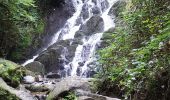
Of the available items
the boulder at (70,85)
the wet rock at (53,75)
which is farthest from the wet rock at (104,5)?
the boulder at (70,85)

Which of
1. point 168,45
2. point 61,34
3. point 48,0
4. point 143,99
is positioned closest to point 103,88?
point 143,99

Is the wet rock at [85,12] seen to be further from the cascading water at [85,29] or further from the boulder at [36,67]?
the boulder at [36,67]

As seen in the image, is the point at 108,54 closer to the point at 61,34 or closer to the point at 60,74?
the point at 60,74

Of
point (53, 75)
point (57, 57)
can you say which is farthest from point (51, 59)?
point (53, 75)

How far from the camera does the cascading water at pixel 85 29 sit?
1519 cm

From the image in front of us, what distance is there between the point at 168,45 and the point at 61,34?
15.7 meters

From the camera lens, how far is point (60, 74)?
14.9 meters

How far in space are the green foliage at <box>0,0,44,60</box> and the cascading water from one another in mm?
1059

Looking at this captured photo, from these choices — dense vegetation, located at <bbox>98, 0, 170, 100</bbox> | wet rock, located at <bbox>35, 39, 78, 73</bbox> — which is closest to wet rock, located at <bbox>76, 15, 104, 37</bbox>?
wet rock, located at <bbox>35, 39, 78, 73</bbox>

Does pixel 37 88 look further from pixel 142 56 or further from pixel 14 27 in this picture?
pixel 142 56

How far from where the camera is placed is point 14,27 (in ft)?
44.4

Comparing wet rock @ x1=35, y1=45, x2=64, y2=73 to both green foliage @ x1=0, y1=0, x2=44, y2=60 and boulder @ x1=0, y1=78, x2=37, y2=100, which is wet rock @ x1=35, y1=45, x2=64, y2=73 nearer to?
green foliage @ x1=0, y1=0, x2=44, y2=60

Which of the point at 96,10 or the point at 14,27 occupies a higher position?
the point at 96,10

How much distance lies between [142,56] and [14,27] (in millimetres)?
10320
